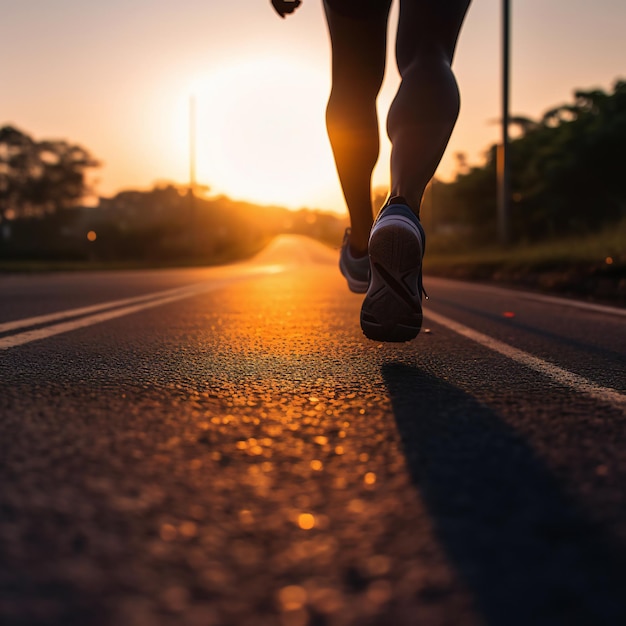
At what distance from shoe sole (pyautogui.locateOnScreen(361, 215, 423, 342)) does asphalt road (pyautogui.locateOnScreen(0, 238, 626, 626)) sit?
0.15 m

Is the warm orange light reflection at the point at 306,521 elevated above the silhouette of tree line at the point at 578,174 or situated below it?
below

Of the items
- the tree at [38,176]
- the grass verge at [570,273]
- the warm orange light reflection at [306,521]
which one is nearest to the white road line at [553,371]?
the warm orange light reflection at [306,521]

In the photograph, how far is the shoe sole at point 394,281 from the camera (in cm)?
247

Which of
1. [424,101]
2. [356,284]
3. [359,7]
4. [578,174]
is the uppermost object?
[578,174]

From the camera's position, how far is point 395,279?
8.17ft

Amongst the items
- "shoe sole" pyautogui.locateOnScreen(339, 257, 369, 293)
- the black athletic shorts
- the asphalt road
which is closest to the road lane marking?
the asphalt road

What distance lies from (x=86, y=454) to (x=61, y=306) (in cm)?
404

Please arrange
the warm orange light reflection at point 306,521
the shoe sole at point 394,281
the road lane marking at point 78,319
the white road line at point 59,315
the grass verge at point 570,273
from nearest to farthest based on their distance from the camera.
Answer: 1. the warm orange light reflection at point 306,521
2. the shoe sole at point 394,281
3. the road lane marking at point 78,319
4. the white road line at point 59,315
5. the grass verge at point 570,273

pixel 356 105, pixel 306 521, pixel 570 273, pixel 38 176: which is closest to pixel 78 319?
pixel 356 105

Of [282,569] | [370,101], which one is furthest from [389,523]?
[370,101]

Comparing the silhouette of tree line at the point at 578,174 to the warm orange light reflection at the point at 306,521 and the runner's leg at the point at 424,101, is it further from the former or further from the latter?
the warm orange light reflection at the point at 306,521

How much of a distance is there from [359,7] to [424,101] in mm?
517

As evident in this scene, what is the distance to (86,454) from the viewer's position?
1.43m

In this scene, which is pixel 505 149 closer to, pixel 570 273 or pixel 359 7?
pixel 570 273
